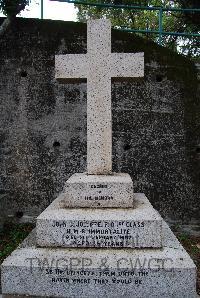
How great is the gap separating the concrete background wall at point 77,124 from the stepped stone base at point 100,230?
2708 millimetres

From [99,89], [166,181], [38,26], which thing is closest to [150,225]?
[99,89]

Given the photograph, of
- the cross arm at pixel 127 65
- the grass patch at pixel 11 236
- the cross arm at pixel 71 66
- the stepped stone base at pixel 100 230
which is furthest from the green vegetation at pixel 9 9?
the stepped stone base at pixel 100 230

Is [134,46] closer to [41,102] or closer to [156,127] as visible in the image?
[156,127]

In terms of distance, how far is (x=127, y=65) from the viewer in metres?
4.00

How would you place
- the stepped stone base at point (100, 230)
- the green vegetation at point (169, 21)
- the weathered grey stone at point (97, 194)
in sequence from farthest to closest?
the green vegetation at point (169, 21)
the weathered grey stone at point (97, 194)
the stepped stone base at point (100, 230)

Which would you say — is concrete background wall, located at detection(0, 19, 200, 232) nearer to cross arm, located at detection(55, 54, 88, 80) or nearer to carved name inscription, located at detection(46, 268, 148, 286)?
cross arm, located at detection(55, 54, 88, 80)

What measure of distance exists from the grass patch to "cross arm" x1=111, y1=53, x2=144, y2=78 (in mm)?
2857

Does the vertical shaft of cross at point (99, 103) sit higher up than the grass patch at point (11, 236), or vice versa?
the vertical shaft of cross at point (99, 103)

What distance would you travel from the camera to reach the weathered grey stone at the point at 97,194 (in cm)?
358

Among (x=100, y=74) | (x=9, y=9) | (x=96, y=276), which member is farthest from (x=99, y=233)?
(x=9, y=9)

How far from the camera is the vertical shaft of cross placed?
155 inches

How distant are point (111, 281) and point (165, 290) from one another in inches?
18.2

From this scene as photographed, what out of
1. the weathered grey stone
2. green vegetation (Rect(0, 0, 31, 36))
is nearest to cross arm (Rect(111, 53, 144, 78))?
the weathered grey stone

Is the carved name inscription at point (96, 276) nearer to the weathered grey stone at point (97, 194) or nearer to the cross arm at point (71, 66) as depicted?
the weathered grey stone at point (97, 194)
